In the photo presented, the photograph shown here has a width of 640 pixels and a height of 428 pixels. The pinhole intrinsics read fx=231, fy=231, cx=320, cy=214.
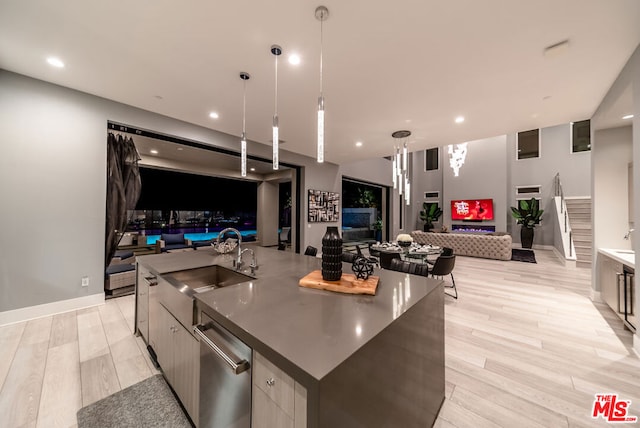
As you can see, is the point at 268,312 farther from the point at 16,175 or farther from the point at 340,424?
the point at 16,175

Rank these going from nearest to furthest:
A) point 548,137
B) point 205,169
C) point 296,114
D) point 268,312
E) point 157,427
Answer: point 268,312 < point 157,427 < point 296,114 < point 205,169 < point 548,137

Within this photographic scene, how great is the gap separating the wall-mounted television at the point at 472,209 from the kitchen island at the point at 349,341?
32.6 feet

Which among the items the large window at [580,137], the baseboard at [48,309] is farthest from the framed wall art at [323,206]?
the large window at [580,137]

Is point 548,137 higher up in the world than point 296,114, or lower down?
higher up

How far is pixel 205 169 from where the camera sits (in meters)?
7.24

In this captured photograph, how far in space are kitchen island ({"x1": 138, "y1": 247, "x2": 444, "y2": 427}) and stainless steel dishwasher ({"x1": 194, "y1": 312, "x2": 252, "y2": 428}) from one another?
78mm

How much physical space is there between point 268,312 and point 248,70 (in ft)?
8.60

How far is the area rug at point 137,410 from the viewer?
148 centimetres

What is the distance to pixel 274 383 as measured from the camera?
834mm

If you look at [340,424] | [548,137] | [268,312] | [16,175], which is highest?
[548,137]

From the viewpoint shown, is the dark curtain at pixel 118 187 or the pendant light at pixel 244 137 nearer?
the pendant light at pixel 244 137

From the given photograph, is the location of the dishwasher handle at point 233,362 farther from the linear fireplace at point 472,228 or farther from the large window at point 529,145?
the large window at point 529,145

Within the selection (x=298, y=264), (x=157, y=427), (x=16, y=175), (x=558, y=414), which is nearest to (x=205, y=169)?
(x=16, y=175)

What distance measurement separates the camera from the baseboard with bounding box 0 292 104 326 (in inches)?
105
